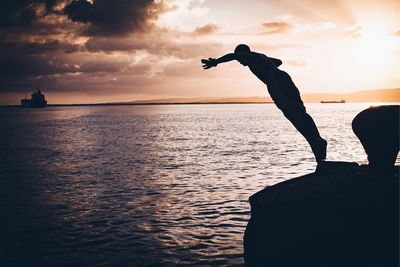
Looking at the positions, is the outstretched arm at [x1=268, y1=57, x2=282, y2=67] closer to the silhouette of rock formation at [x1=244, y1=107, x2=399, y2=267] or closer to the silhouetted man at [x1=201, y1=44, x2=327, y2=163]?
the silhouetted man at [x1=201, y1=44, x2=327, y2=163]

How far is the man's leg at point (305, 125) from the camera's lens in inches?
417

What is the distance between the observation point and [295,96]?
422 inches

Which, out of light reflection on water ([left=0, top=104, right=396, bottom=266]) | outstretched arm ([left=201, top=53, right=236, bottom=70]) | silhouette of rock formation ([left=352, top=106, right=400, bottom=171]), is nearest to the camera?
silhouette of rock formation ([left=352, top=106, right=400, bottom=171])

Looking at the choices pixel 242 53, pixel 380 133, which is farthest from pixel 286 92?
pixel 380 133

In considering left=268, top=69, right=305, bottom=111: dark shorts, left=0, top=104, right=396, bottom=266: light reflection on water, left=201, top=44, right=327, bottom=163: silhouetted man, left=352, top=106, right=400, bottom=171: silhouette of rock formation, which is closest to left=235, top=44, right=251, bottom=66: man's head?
left=201, top=44, right=327, bottom=163: silhouetted man

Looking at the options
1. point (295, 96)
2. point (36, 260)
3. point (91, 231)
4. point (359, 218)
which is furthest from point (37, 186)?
point (359, 218)

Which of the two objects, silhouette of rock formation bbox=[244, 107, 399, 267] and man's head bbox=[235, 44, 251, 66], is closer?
silhouette of rock formation bbox=[244, 107, 399, 267]

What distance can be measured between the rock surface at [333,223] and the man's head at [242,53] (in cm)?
374

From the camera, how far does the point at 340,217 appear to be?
833 centimetres

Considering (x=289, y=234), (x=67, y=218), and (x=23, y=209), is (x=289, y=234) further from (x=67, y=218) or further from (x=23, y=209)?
(x=23, y=209)

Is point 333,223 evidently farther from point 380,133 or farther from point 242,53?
point 242,53

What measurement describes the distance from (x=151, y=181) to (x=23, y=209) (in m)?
8.38

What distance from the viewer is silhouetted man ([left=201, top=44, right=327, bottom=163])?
10297mm

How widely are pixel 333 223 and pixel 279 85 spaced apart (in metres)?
4.18
